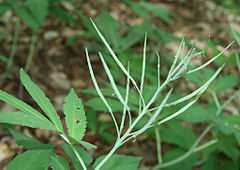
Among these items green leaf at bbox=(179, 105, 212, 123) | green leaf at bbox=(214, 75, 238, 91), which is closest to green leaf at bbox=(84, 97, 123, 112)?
green leaf at bbox=(179, 105, 212, 123)

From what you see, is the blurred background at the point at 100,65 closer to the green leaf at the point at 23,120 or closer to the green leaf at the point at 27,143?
the green leaf at the point at 27,143

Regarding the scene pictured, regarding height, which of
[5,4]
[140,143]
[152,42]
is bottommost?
[140,143]

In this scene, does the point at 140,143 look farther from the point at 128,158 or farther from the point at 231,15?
the point at 231,15

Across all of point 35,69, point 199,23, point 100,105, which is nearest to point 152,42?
point 199,23

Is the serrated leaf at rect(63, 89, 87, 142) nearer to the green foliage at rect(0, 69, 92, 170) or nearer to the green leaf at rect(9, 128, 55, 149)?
the green foliage at rect(0, 69, 92, 170)

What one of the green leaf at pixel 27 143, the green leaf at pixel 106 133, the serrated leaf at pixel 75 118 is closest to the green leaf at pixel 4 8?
the green leaf at pixel 106 133
